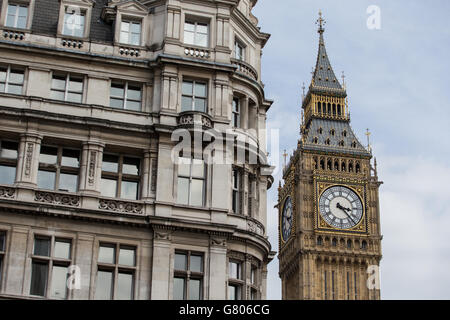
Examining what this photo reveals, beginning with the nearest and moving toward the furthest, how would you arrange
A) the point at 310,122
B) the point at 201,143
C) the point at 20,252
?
the point at 20,252, the point at 201,143, the point at 310,122

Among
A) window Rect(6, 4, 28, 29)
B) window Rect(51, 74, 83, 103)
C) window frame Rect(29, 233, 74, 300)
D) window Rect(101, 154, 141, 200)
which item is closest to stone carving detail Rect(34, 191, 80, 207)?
window frame Rect(29, 233, 74, 300)

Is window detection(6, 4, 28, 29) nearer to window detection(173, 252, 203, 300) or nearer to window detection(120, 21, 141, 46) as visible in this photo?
window detection(120, 21, 141, 46)

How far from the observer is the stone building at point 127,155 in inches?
1371

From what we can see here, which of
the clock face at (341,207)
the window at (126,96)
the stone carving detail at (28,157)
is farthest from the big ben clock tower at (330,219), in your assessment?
the stone carving detail at (28,157)

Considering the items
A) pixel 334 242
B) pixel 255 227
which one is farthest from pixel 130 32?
pixel 334 242

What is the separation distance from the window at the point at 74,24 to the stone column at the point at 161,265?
33.9 feet

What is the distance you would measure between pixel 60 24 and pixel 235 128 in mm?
9123

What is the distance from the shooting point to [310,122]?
14112 centimetres

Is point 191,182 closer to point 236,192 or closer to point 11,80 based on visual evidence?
point 236,192

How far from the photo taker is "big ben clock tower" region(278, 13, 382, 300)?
125 metres

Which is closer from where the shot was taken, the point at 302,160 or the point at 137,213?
the point at 137,213

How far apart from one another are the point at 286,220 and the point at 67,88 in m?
102
